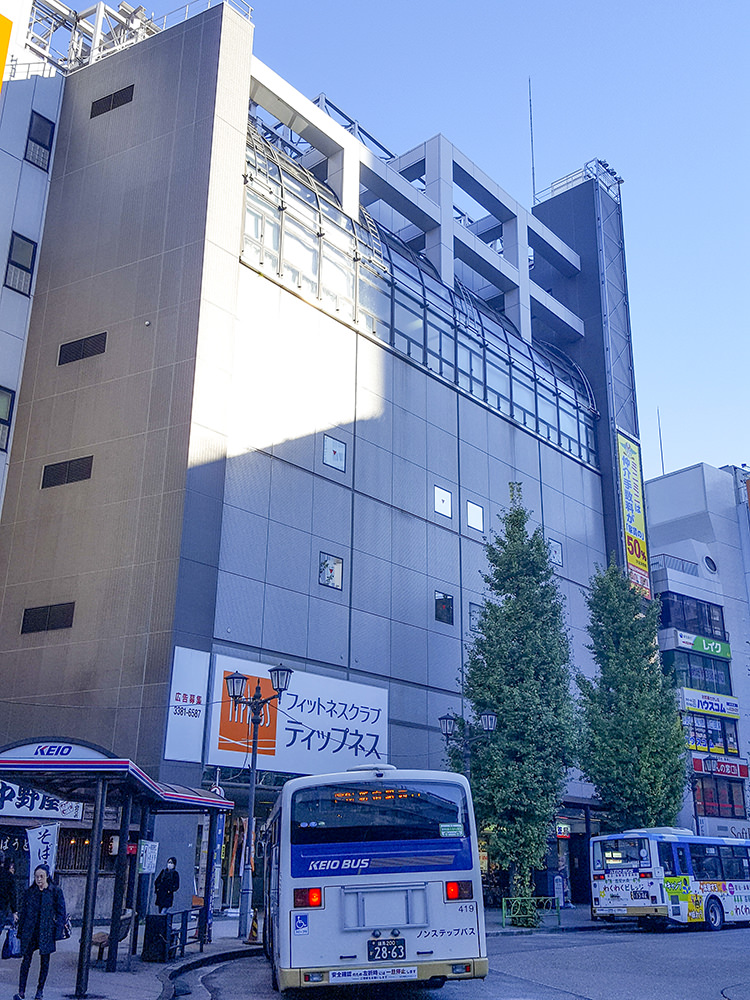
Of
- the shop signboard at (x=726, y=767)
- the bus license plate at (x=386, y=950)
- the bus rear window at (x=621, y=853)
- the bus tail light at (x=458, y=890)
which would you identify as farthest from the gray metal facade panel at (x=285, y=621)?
the shop signboard at (x=726, y=767)

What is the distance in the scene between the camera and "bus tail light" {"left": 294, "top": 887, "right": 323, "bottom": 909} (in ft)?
39.6

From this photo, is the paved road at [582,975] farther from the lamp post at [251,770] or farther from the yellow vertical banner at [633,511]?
the yellow vertical banner at [633,511]

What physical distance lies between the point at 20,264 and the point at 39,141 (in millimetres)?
5125

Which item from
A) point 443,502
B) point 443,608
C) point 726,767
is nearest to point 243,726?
point 443,608

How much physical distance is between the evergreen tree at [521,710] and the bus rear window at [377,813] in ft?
54.8

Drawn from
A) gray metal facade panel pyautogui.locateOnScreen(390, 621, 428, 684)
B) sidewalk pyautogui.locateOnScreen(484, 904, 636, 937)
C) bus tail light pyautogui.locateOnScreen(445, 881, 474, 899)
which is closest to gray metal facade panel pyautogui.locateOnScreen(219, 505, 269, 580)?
gray metal facade panel pyautogui.locateOnScreen(390, 621, 428, 684)

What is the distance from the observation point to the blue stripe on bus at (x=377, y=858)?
1220cm

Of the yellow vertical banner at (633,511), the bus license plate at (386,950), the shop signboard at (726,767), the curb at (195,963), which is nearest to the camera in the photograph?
the bus license plate at (386,950)

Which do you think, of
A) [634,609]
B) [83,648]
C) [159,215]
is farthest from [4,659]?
[634,609]

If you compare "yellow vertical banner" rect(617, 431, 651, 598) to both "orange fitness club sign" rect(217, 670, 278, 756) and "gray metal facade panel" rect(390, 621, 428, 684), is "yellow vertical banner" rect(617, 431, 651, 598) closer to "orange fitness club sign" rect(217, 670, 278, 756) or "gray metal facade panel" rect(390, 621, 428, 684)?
"gray metal facade panel" rect(390, 621, 428, 684)

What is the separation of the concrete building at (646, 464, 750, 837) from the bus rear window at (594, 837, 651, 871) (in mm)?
21509

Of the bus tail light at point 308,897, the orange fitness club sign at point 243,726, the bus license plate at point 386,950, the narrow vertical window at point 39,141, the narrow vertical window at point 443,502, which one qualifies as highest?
the narrow vertical window at point 39,141

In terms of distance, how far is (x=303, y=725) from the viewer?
96.5 ft

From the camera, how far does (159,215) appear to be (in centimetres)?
3228
